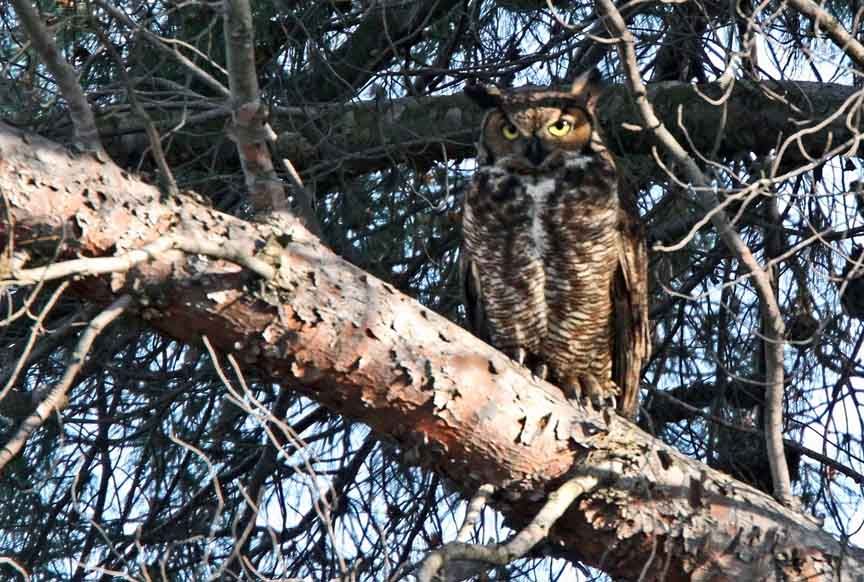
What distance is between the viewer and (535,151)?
3.11 m

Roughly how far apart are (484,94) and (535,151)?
19 centimetres

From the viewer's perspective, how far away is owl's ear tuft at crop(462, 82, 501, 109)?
3.10 meters

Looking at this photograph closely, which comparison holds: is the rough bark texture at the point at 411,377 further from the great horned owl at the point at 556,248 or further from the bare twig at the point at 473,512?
the great horned owl at the point at 556,248

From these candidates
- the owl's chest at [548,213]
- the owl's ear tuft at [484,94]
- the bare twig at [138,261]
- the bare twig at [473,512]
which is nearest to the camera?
the bare twig at [138,261]

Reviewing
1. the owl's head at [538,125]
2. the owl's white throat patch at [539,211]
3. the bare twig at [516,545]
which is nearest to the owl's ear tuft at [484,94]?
the owl's head at [538,125]

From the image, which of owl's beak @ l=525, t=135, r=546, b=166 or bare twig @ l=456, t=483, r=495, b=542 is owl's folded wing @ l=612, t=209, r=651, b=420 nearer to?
owl's beak @ l=525, t=135, r=546, b=166

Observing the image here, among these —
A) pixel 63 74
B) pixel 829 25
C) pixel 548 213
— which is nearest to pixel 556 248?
pixel 548 213

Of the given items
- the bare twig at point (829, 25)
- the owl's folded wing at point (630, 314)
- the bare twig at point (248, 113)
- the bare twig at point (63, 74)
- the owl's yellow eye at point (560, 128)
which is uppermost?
the owl's yellow eye at point (560, 128)

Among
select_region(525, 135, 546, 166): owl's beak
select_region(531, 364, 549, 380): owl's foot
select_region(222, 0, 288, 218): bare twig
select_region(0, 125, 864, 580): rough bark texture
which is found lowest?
select_region(0, 125, 864, 580): rough bark texture

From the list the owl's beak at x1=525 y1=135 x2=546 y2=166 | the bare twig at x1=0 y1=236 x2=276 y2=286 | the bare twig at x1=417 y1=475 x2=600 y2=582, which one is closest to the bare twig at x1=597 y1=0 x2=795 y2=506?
the bare twig at x1=417 y1=475 x2=600 y2=582

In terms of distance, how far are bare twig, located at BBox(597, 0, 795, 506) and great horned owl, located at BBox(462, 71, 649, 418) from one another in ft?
2.66

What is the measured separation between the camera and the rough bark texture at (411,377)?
6.41ft

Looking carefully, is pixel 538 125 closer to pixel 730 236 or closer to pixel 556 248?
pixel 556 248

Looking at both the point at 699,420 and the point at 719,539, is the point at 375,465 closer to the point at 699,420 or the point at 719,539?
the point at 699,420
